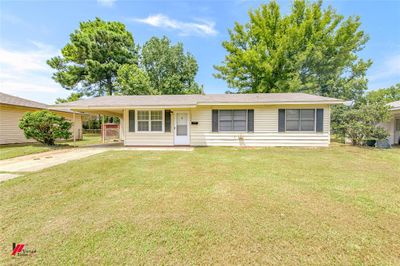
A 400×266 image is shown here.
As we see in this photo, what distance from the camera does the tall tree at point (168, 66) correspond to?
23.4 metres

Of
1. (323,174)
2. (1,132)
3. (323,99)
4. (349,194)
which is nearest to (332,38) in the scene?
(323,99)

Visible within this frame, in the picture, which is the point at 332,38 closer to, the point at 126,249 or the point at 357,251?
the point at 357,251

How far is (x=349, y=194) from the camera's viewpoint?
3.32 meters

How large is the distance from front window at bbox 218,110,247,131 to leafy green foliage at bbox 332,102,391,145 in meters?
5.72

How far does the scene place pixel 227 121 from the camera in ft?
32.2

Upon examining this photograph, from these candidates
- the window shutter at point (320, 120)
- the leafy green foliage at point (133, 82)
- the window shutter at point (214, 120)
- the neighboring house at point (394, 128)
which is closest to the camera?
the window shutter at point (320, 120)

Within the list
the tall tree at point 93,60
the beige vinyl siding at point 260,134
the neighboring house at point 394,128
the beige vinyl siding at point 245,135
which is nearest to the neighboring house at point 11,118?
the beige vinyl siding at point 245,135

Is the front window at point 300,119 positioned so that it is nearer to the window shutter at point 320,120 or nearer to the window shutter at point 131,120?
the window shutter at point 320,120

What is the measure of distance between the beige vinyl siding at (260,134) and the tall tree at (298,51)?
949cm

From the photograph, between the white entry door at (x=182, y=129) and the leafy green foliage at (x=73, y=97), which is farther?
the leafy green foliage at (x=73, y=97)

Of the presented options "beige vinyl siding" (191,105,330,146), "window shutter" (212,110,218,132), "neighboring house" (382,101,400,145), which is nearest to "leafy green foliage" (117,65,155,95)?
"beige vinyl siding" (191,105,330,146)

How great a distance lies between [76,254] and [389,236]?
3.54m

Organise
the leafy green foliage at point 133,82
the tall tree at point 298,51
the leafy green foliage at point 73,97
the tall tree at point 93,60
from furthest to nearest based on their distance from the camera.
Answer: the leafy green foliage at point 73,97, the tall tree at point 93,60, the leafy green foliage at point 133,82, the tall tree at point 298,51

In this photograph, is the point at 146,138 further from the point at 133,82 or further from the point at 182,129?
the point at 133,82
